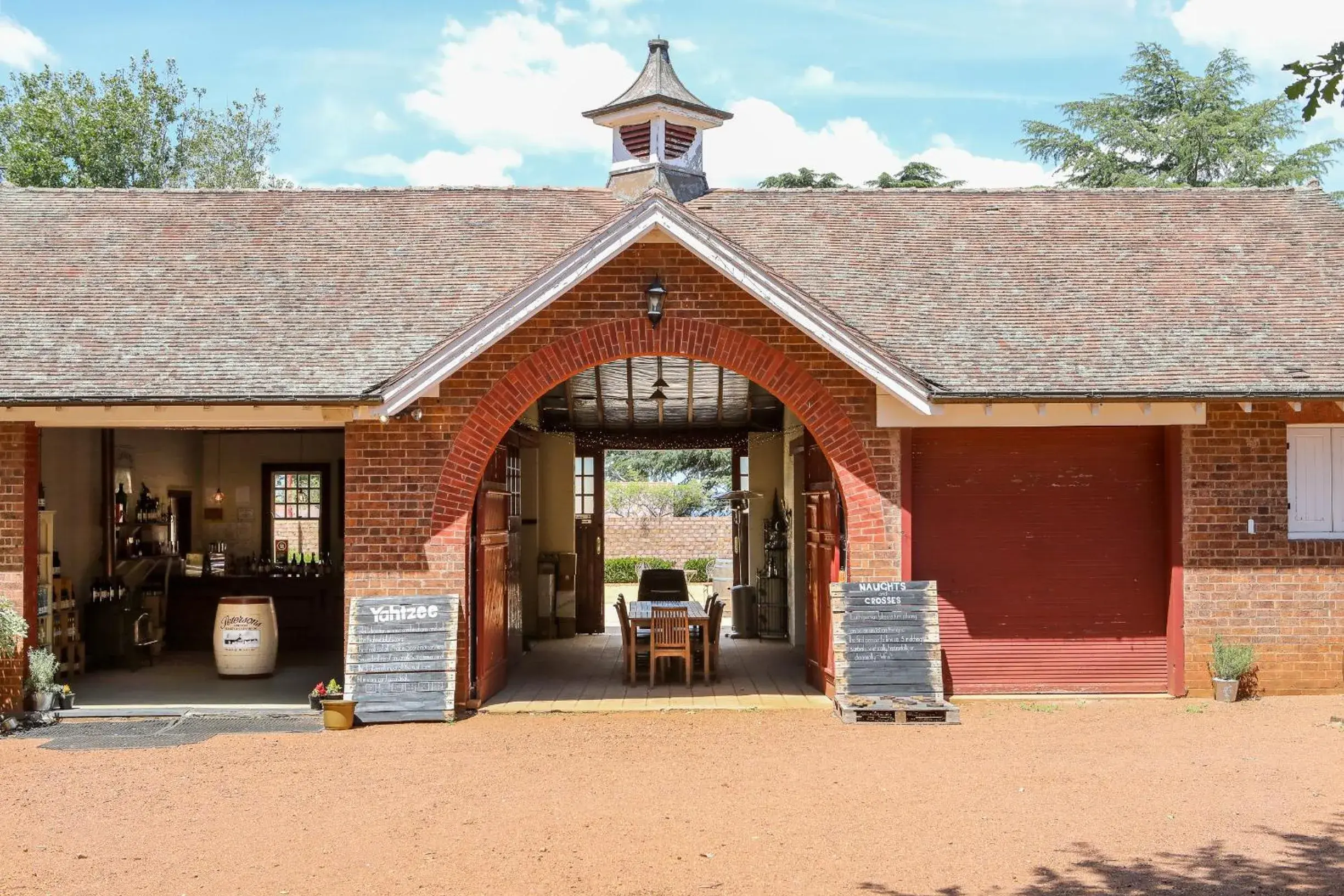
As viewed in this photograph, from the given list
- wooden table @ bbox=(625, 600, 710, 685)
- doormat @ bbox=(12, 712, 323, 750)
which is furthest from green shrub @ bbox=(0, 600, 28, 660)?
wooden table @ bbox=(625, 600, 710, 685)

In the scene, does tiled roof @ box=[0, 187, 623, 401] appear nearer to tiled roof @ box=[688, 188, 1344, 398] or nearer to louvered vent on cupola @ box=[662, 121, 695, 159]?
louvered vent on cupola @ box=[662, 121, 695, 159]

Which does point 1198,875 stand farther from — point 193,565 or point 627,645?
point 193,565

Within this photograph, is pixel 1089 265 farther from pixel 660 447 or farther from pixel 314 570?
pixel 314 570

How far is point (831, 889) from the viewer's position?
6.18m

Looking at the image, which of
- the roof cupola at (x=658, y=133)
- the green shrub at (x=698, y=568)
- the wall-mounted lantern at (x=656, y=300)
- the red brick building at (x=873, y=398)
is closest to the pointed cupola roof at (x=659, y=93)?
the roof cupola at (x=658, y=133)

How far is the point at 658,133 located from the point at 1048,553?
671 cm

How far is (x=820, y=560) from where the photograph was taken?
1309 centimetres

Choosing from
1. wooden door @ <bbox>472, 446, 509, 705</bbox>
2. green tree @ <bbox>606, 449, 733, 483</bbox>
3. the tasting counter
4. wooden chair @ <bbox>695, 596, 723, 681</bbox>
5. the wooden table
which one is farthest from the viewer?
green tree @ <bbox>606, 449, 733, 483</bbox>

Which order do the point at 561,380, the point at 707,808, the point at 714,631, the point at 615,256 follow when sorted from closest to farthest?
the point at 707,808, the point at 615,256, the point at 561,380, the point at 714,631

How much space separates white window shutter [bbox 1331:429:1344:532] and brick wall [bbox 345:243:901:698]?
164 inches

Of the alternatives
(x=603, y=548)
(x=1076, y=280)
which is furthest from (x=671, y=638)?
(x=1076, y=280)

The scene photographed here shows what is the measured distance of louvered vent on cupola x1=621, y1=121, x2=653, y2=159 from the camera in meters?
15.3

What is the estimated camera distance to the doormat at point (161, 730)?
406 inches

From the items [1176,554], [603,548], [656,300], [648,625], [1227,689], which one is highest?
[656,300]
